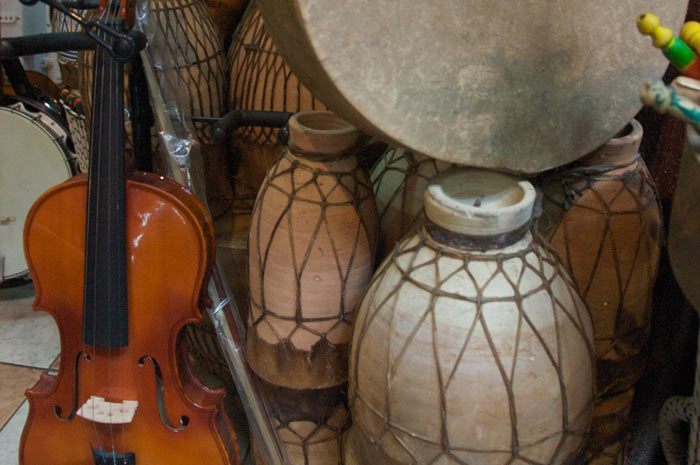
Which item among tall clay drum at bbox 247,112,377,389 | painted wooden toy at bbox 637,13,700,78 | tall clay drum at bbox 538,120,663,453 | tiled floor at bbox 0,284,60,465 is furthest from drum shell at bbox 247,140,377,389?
tiled floor at bbox 0,284,60,465

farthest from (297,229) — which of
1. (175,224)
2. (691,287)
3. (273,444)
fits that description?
(691,287)

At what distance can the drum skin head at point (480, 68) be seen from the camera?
838 millimetres

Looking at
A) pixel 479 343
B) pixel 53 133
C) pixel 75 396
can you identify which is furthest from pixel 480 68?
pixel 53 133

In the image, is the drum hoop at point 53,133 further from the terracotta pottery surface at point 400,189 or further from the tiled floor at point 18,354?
the terracotta pottery surface at point 400,189

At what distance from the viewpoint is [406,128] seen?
2.94 ft

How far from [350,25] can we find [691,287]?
0.57 meters

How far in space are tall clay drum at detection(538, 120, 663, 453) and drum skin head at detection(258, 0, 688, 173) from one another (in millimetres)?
113

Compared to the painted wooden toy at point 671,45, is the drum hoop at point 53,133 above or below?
below

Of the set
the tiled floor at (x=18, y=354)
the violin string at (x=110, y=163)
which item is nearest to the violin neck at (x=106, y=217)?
Result: the violin string at (x=110, y=163)

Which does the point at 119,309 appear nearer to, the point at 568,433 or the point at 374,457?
the point at 374,457

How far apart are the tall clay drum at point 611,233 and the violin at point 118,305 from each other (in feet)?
2.18

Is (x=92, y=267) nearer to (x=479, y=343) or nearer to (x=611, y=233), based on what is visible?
(x=479, y=343)

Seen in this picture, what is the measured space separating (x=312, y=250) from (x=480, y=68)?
1.48ft

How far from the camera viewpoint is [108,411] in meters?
1.24
